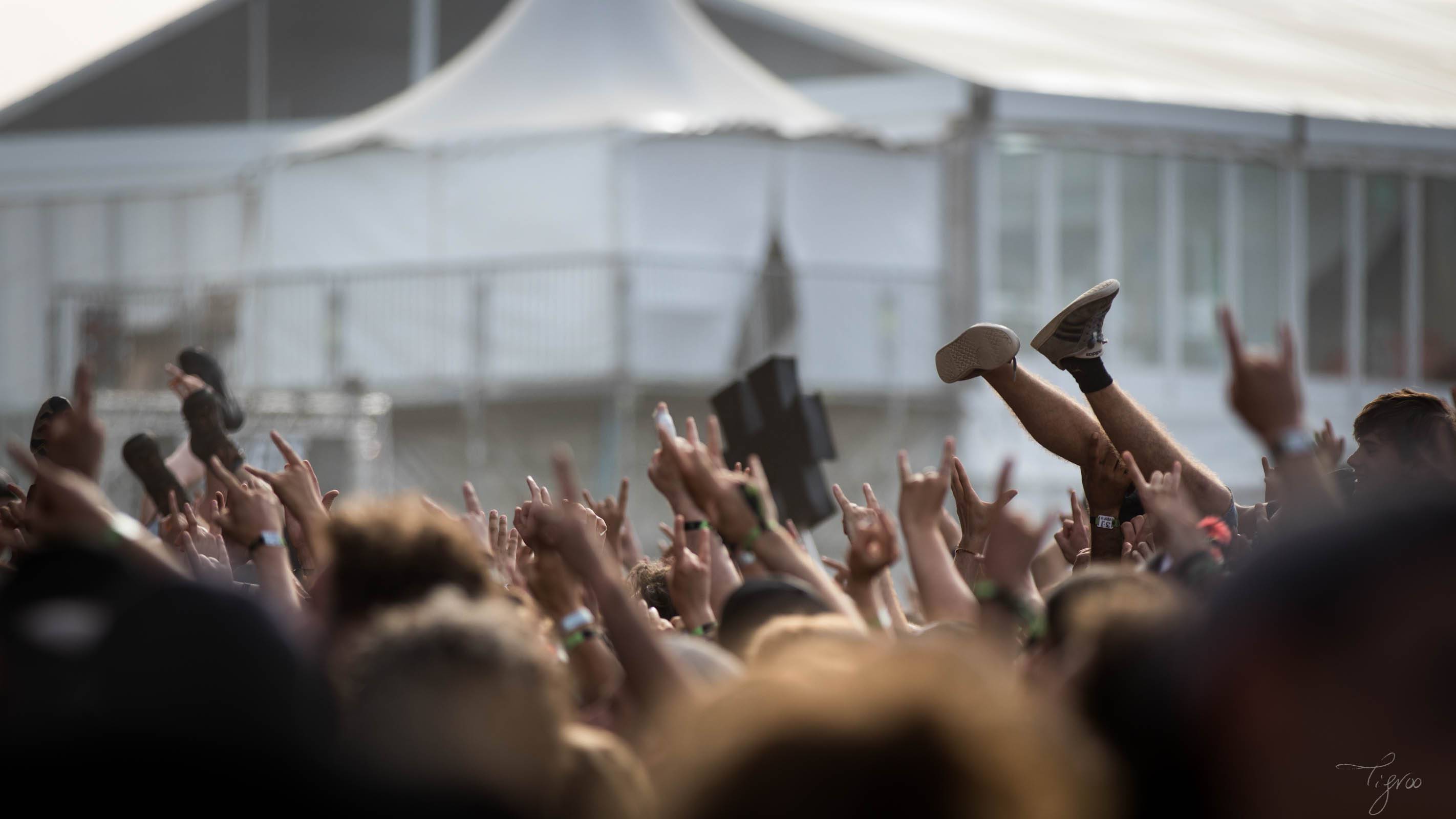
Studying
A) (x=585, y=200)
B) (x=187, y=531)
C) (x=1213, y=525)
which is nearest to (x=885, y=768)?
(x=1213, y=525)

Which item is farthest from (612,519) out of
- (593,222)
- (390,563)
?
(593,222)

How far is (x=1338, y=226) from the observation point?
15.1m

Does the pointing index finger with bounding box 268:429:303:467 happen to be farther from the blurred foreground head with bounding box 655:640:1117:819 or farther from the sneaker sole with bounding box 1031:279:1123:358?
the blurred foreground head with bounding box 655:640:1117:819

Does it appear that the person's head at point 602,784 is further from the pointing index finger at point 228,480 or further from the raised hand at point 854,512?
the pointing index finger at point 228,480

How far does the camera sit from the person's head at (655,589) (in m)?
4.06

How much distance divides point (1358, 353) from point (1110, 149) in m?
3.34

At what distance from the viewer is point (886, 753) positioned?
58.5 inches

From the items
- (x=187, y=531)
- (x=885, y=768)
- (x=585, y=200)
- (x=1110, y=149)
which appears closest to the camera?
(x=885, y=768)

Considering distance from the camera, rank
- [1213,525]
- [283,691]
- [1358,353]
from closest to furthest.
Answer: [283,691] → [1213,525] → [1358,353]

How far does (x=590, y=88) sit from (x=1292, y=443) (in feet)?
36.4

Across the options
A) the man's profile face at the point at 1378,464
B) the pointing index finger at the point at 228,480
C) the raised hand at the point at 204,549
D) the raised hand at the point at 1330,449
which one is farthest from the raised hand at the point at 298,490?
the raised hand at the point at 1330,449

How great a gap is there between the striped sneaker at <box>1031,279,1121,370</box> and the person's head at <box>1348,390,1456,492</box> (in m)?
0.73

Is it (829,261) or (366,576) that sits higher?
(829,261)

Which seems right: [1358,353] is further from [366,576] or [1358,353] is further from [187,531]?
[366,576]
